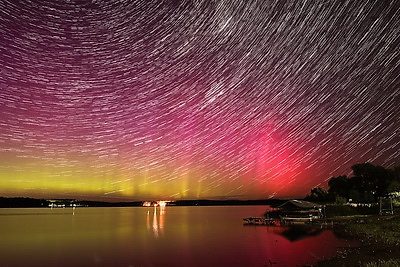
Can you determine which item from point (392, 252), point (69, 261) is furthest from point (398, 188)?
point (69, 261)

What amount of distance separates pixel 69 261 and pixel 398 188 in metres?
60.4

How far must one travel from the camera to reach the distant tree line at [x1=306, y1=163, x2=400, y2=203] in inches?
3652

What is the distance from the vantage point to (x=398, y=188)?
7088 cm

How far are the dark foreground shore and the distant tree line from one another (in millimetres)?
43192

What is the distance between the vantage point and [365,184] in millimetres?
100062

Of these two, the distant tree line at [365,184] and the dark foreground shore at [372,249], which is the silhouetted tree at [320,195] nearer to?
the distant tree line at [365,184]

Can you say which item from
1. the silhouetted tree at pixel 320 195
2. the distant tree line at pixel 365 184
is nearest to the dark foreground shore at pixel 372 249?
the distant tree line at pixel 365 184

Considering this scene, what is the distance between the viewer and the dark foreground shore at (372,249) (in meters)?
22.0

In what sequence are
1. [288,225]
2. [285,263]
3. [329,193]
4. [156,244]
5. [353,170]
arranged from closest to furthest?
[285,263] < [156,244] < [288,225] < [353,170] < [329,193]

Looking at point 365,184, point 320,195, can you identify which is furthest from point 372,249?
point 320,195

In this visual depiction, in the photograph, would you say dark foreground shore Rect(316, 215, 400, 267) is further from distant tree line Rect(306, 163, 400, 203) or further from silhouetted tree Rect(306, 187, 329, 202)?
silhouetted tree Rect(306, 187, 329, 202)

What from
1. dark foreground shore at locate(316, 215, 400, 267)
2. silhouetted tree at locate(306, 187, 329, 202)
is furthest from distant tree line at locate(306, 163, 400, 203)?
dark foreground shore at locate(316, 215, 400, 267)

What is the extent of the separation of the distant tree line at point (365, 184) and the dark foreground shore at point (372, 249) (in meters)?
43.2

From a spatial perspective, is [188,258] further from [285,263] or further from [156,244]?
[156,244]
